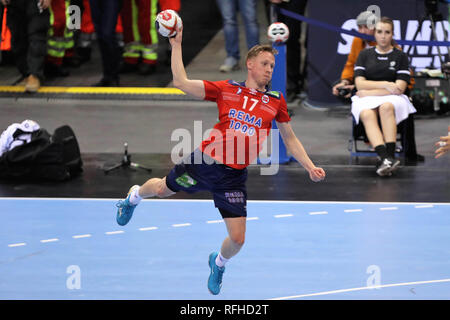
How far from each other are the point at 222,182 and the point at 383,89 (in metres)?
4.02

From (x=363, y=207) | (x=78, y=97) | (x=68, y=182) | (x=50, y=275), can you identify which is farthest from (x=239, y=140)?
(x=78, y=97)

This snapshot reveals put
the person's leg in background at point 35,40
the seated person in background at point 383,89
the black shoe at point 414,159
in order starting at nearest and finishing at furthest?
the seated person in background at point 383,89
the black shoe at point 414,159
the person's leg in background at point 35,40

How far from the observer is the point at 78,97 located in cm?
1331

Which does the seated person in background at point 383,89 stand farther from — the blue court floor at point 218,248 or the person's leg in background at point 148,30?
the person's leg in background at point 148,30

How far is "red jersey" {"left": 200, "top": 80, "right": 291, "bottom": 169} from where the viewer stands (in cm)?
657

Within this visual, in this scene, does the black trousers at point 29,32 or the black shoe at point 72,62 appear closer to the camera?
the black trousers at point 29,32

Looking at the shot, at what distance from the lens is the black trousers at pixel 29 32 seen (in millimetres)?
12898

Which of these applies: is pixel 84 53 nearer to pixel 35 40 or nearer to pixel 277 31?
pixel 35 40

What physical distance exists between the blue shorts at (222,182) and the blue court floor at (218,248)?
0.65 metres

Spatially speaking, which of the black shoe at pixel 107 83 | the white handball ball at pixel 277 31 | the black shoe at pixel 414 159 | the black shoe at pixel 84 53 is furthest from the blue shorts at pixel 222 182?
the black shoe at pixel 84 53

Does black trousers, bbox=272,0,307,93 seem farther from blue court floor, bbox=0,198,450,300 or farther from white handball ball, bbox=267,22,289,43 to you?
blue court floor, bbox=0,198,450,300

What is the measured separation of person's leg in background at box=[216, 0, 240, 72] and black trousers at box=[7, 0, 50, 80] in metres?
2.45

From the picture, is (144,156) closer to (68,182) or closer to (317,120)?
(68,182)

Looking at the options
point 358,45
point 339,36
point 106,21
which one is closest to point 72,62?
point 106,21
